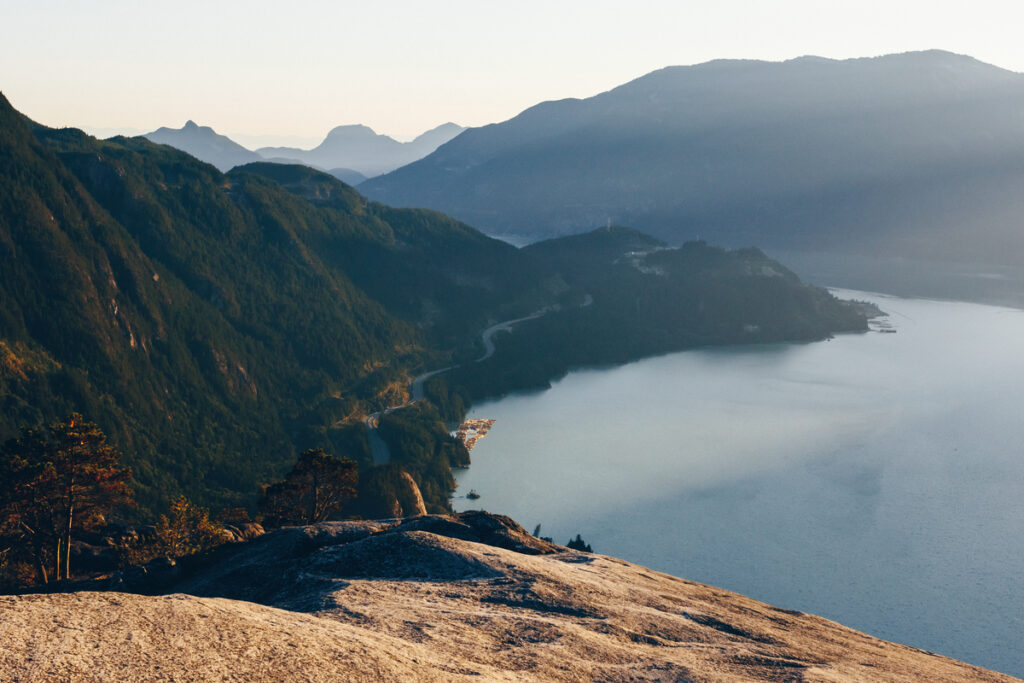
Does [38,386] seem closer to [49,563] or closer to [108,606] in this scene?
[49,563]

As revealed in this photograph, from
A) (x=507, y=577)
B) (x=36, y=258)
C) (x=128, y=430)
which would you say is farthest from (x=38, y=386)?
(x=507, y=577)

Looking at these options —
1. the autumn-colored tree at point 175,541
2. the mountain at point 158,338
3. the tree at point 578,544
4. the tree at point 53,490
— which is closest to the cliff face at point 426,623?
the autumn-colored tree at point 175,541

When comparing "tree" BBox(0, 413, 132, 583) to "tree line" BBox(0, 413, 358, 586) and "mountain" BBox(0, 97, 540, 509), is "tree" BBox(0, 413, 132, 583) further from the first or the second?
"mountain" BBox(0, 97, 540, 509)

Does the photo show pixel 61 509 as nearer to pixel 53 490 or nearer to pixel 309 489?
pixel 53 490

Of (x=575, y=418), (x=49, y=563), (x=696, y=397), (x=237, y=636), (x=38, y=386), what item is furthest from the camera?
(x=696, y=397)

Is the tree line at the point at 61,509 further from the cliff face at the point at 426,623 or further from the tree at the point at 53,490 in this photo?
the cliff face at the point at 426,623
